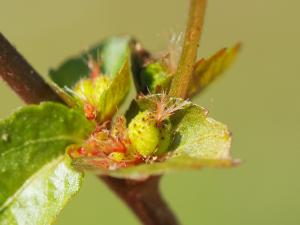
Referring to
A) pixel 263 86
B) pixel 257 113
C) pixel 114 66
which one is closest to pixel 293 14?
pixel 263 86

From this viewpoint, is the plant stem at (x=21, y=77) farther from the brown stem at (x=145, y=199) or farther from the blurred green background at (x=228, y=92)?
the blurred green background at (x=228, y=92)

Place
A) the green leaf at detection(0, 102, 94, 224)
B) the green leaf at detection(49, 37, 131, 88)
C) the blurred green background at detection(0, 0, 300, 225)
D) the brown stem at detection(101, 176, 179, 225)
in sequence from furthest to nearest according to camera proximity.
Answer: the blurred green background at detection(0, 0, 300, 225)
the green leaf at detection(49, 37, 131, 88)
the brown stem at detection(101, 176, 179, 225)
the green leaf at detection(0, 102, 94, 224)

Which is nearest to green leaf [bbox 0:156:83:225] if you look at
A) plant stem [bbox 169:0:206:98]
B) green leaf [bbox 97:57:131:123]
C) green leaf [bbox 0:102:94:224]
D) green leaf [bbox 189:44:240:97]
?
green leaf [bbox 0:102:94:224]

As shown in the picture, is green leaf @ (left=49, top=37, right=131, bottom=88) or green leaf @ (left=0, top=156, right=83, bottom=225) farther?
green leaf @ (left=49, top=37, right=131, bottom=88)

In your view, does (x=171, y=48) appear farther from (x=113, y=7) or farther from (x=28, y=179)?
(x=113, y=7)

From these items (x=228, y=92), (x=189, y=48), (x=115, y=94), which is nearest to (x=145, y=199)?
(x=115, y=94)

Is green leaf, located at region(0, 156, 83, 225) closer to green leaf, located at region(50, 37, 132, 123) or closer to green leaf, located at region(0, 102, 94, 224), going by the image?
green leaf, located at region(0, 102, 94, 224)

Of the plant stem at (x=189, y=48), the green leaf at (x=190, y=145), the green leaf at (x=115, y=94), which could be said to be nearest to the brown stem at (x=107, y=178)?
the green leaf at (x=115, y=94)
